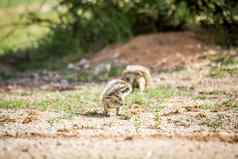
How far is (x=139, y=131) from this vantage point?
9.38m

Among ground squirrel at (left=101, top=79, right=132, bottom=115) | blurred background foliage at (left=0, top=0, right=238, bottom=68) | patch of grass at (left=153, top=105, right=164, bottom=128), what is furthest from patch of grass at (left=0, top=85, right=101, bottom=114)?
blurred background foliage at (left=0, top=0, right=238, bottom=68)

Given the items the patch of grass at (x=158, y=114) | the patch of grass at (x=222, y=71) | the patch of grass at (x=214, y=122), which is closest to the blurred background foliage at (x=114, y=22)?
the patch of grass at (x=222, y=71)

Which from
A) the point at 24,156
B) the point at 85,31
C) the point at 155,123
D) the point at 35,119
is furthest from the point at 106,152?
the point at 85,31

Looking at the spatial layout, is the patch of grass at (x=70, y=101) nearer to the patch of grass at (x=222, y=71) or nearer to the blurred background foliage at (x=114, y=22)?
the patch of grass at (x=222, y=71)

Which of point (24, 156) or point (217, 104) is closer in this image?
point (24, 156)

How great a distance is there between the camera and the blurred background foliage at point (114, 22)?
17.6 m

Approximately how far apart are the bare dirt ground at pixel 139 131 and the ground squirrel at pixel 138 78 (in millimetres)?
751

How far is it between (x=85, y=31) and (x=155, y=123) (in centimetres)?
1031

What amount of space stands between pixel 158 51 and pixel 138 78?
167 inches

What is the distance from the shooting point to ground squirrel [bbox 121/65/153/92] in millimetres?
13508

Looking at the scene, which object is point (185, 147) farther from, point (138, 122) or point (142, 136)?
point (138, 122)

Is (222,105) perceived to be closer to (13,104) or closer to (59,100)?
(59,100)

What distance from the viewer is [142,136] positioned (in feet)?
29.4

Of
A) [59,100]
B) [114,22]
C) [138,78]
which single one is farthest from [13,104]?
[114,22]
